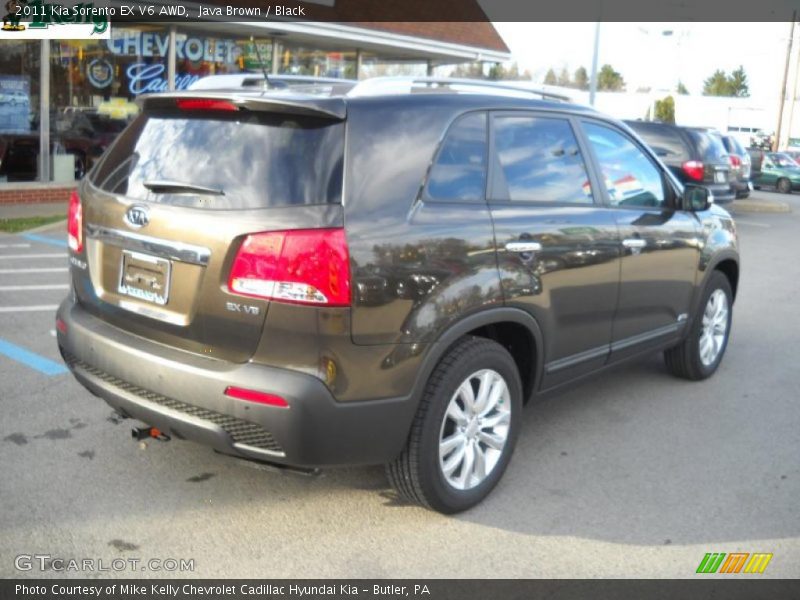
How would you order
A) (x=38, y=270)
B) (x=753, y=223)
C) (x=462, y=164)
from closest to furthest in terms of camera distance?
(x=462, y=164)
(x=38, y=270)
(x=753, y=223)

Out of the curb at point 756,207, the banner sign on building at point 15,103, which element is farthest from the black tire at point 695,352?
the curb at point 756,207

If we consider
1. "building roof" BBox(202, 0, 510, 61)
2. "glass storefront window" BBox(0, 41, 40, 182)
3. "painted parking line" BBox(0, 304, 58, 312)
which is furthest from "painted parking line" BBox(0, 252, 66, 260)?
"building roof" BBox(202, 0, 510, 61)

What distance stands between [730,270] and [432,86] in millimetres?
3352

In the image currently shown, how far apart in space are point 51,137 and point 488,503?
12.9m

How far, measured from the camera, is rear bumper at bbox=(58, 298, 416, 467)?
3.36 metres

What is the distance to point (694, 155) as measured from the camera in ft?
50.8

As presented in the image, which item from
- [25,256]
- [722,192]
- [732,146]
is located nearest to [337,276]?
[25,256]

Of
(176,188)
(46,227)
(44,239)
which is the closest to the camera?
(176,188)

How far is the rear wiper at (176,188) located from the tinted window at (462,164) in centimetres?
93

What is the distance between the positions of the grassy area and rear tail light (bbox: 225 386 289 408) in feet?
30.6

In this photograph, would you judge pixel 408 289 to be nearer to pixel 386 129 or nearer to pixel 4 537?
pixel 386 129

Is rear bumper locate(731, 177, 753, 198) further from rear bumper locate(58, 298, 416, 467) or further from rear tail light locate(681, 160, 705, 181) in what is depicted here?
rear bumper locate(58, 298, 416, 467)

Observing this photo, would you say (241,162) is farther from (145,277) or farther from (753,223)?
(753,223)

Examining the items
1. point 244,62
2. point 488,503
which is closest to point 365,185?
point 488,503
